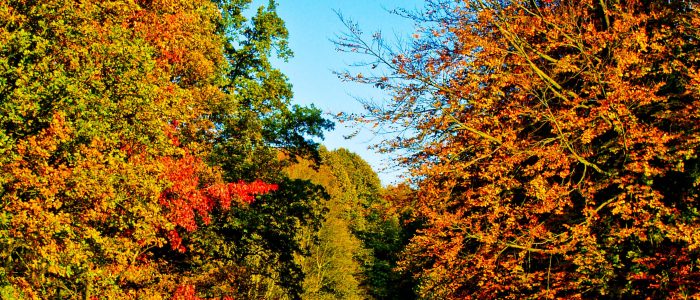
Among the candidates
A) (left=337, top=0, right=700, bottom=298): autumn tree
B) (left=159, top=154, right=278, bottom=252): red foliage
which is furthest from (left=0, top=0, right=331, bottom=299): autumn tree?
(left=337, top=0, right=700, bottom=298): autumn tree

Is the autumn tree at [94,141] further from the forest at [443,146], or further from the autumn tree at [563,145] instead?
the autumn tree at [563,145]

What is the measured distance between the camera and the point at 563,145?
11383 mm

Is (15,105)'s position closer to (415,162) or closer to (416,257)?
(415,162)

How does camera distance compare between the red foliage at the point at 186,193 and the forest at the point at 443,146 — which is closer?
the forest at the point at 443,146

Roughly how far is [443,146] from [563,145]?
2.77 m

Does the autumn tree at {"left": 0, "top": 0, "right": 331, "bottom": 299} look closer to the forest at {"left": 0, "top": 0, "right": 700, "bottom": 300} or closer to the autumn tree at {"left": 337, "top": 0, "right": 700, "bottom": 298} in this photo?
the forest at {"left": 0, "top": 0, "right": 700, "bottom": 300}

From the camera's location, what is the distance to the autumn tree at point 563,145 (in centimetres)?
1028

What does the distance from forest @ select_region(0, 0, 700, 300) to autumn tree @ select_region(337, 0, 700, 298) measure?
65 mm

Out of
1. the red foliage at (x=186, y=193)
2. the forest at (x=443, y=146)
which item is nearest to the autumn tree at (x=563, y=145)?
the forest at (x=443, y=146)

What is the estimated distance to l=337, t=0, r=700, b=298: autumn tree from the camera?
33.7 feet

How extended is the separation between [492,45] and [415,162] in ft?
11.3

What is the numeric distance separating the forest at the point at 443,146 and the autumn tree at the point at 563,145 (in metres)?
0.06

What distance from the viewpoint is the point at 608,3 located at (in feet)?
42.7

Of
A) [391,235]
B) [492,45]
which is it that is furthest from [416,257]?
[391,235]
